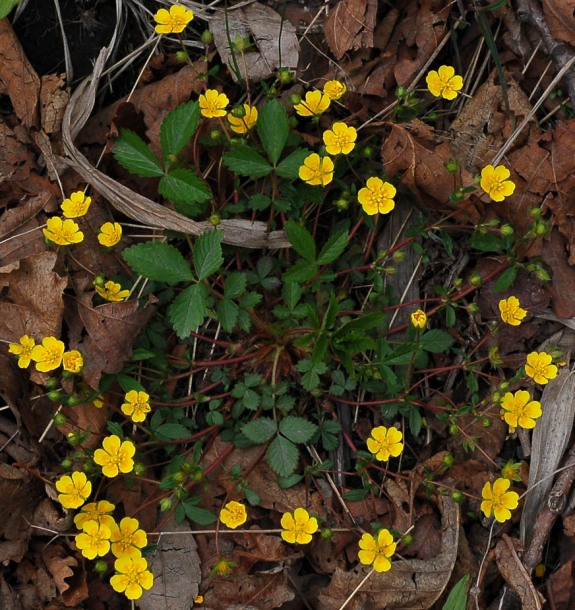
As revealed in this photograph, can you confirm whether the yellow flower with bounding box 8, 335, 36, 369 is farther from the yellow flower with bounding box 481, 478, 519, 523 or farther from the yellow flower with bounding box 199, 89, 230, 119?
the yellow flower with bounding box 481, 478, 519, 523

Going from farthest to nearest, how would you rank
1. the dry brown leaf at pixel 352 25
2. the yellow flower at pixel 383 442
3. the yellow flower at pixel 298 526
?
the dry brown leaf at pixel 352 25 < the yellow flower at pixel 383 442 < the yellow flower at pixel 298 526

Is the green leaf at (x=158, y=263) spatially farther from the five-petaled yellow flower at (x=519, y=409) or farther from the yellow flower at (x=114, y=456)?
the five-petaled yellow flower at (x=519, y=409)

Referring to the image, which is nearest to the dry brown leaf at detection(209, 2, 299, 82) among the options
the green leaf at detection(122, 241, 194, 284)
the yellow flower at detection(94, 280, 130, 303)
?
the green leaf at detection(122, 241, 194, 284)

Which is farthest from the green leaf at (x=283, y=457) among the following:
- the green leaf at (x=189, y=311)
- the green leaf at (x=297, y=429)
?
the green leaf at (x=189, y=311)

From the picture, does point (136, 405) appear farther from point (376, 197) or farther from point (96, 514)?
point (376, 197)

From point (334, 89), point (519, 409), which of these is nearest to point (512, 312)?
point (519, 409)

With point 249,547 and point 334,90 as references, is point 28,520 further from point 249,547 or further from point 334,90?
point 334,90

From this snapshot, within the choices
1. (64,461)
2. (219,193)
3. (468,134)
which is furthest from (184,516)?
(468,134)
